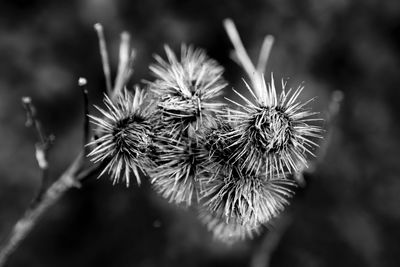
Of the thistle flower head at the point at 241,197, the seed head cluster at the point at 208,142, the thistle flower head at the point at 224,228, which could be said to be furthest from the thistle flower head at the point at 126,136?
the thistle flower head at the point at 224,228

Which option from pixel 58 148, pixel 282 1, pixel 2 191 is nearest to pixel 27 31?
pixel 58 148

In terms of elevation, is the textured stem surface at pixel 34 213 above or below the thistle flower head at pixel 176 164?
below

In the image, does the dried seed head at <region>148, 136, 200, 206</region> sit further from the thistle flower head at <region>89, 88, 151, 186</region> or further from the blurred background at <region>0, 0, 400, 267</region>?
the blurred background at <region>0, 0, 400, 267</region>

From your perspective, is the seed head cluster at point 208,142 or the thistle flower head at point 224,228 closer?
the seed head cluster at point 208,142

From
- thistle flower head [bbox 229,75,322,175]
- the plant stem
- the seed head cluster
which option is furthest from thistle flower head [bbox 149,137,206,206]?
the plant stem

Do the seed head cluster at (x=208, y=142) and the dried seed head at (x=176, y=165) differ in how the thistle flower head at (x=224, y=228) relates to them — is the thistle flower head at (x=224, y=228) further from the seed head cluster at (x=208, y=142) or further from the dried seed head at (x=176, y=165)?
the dried seed head at (x=176, y=165)

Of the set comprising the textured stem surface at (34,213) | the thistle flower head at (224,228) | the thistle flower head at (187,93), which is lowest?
the textured stem surface at (34,213)

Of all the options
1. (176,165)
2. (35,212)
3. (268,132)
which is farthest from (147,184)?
(268,132)

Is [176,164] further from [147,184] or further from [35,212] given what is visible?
[147,184]
